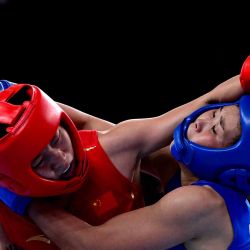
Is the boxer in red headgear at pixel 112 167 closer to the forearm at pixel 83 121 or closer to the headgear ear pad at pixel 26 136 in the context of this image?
the headgear ear pad at pixel 26 136

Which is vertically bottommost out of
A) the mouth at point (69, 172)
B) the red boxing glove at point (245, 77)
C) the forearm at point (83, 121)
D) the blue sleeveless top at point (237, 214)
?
the blue sleeveless top at point (237, 214)

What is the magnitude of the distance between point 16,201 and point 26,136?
28cm

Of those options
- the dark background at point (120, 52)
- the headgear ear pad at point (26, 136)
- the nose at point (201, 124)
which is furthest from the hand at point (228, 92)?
the dark background at point (120, 52)

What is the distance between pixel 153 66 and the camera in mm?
2807

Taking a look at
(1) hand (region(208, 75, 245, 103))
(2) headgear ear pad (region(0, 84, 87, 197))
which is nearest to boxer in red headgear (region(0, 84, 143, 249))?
(2) headgear ear pad (region(0, 84, 87, 197))

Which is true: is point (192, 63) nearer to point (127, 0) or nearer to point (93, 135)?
point (127, 0)

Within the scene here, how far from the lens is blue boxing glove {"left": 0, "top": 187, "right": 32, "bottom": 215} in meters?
1.57

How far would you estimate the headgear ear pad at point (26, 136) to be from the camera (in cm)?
139

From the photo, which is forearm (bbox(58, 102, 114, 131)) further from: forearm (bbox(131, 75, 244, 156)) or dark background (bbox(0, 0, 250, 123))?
dark background (bbox(0, 0, 250, 123))

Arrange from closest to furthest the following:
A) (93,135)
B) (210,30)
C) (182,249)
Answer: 1. (182,249)
2. (93,135)
3. (210,30)

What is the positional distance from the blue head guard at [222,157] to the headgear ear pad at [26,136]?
0.36 meters

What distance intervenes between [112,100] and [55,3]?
2.20ft

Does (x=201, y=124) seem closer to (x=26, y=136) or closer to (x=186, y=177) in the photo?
(x=186, y=177)

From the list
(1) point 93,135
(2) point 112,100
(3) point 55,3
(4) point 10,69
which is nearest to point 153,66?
(2) point 112,100
